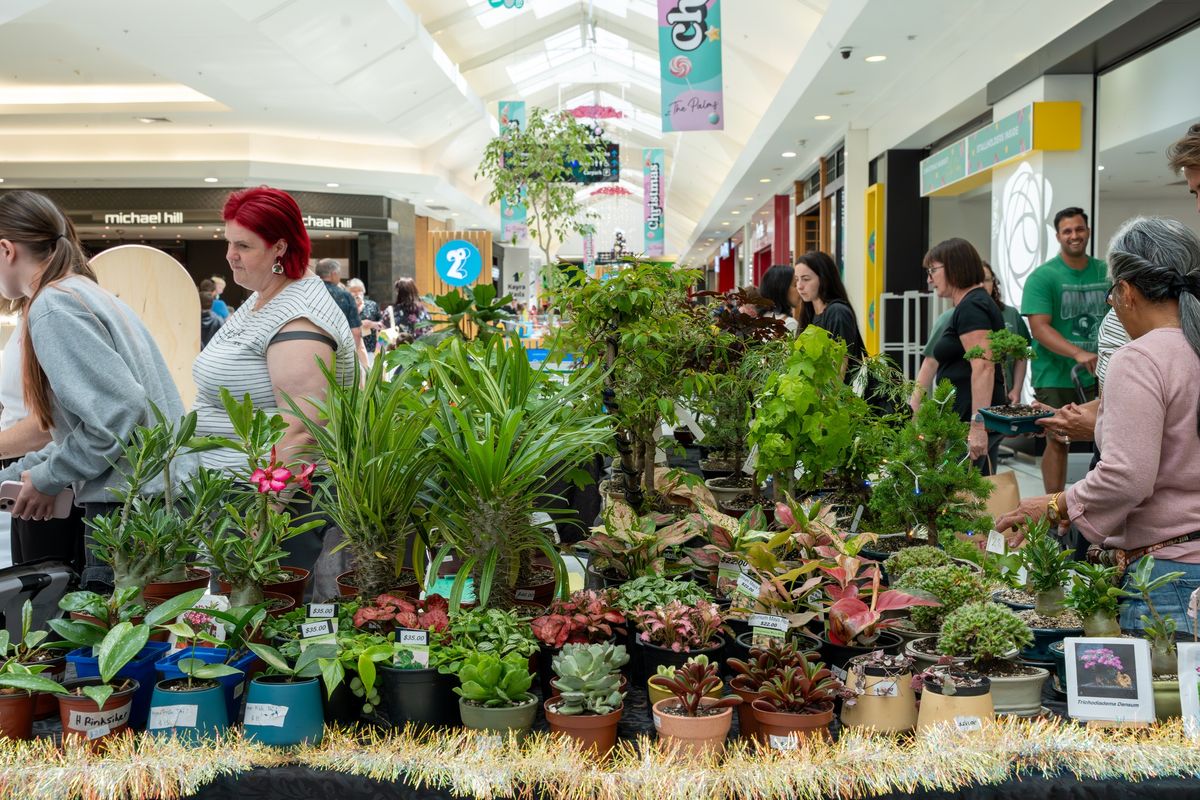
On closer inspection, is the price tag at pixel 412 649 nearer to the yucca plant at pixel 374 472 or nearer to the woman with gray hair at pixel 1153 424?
the yucca plant at pixel 374 472

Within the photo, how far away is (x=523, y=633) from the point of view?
5.22ft

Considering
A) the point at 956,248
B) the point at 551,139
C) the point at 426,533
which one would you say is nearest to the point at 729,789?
the point at 426,533

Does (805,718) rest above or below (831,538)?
below

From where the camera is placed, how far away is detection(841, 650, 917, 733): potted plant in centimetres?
142

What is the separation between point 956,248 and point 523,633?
11.2 ft

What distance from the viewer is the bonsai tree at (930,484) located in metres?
2.44

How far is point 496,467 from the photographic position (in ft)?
5.42

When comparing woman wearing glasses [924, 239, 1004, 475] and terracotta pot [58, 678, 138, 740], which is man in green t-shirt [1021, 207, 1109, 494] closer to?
woman wearing glasses [924, 239, 1004, 475]

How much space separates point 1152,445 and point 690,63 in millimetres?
6732

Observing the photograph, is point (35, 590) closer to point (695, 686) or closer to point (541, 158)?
point (695, 686)

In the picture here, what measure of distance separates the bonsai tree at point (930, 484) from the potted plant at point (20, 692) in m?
Answer: 1.89

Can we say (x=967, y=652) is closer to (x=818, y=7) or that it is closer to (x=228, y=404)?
(x=228, y=404)

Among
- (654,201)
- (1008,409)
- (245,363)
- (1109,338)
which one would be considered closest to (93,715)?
(245,363)

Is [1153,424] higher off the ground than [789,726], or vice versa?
[1153,424]
